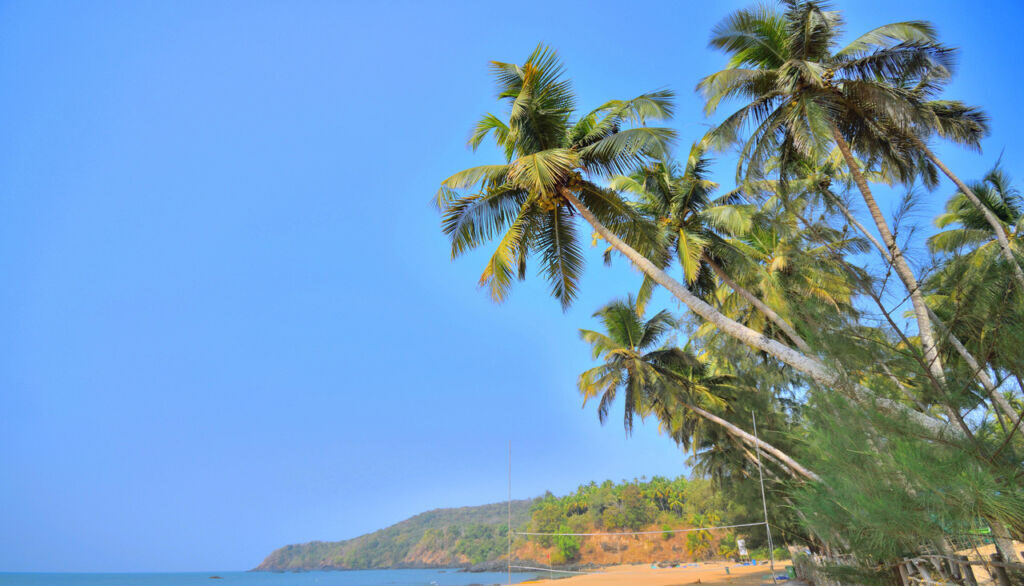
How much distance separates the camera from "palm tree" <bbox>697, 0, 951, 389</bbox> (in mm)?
7691

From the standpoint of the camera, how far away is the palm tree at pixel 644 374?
52.6 feet

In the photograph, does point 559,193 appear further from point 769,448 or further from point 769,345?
point 769,448

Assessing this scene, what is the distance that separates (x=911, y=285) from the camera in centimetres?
568

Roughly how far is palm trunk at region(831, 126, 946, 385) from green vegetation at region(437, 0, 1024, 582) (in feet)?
0.10

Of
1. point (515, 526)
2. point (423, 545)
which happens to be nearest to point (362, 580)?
point (515, 526)

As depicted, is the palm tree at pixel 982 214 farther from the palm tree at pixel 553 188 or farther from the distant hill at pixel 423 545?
the distant hill at pixel 423 545

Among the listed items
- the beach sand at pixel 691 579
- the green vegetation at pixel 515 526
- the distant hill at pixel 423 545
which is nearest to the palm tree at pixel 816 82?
the beach sand at pixel 691 579

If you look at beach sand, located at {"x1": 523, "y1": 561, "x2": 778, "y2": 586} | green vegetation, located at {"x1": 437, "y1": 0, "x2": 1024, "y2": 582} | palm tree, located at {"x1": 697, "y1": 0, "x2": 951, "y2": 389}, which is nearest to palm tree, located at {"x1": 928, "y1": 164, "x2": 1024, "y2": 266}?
green vegetation, located at {"x1": 437, "y1": 0, "x2": 1024, "y2": 582}

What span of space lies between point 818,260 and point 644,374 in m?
10.8

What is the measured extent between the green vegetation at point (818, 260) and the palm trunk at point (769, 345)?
0.08 ft

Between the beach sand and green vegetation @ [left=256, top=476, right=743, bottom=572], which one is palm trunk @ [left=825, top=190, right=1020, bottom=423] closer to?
the beach sand

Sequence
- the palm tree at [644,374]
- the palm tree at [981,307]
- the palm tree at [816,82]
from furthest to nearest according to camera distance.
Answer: the palm tree at [644,374], the palm tree at [816,82], the palm tree at [981,307]

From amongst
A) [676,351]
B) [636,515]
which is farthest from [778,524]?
[636,515]

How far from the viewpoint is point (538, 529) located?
65.2 meters
